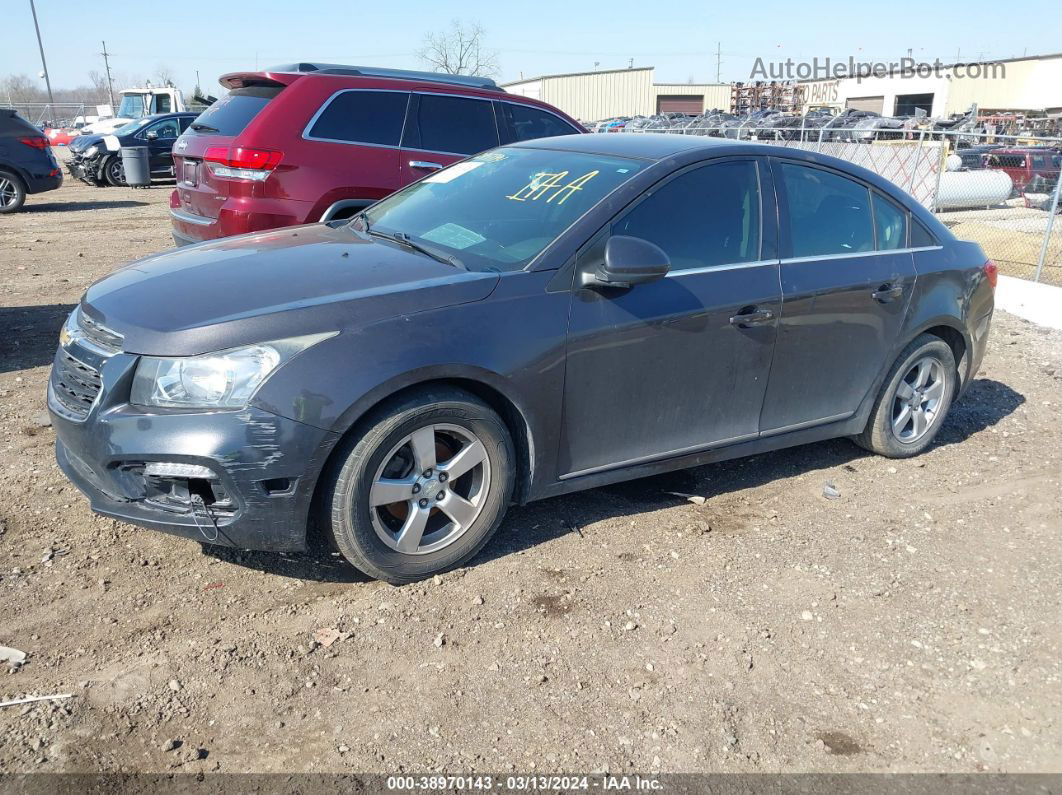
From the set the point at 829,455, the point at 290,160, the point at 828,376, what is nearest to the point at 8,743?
the point at 828,376

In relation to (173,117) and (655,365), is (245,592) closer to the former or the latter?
(655,365)

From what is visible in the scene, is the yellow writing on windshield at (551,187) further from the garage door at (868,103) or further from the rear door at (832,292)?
the garage door at (868,103)

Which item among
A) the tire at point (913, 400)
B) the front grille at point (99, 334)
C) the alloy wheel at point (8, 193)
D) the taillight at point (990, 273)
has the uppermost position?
the front grille at point (99, 334)

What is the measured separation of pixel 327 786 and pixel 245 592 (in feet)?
3.72

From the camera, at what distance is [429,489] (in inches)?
135

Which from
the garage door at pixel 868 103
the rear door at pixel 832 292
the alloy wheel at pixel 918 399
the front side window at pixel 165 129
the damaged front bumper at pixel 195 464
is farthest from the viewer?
the garage door at pixel 868 103

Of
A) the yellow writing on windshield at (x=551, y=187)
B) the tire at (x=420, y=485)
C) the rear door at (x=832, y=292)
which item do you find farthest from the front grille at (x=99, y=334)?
the rear door at (x=832, y=292)

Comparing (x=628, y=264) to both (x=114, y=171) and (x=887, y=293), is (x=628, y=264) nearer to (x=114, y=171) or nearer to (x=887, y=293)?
(x=887, y=293)

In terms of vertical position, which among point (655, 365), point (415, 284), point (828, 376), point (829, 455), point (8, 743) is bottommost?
point (829, 455)

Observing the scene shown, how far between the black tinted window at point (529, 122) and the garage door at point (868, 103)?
50363mm

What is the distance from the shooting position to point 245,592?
11.3 feet

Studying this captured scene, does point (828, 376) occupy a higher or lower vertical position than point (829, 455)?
higher

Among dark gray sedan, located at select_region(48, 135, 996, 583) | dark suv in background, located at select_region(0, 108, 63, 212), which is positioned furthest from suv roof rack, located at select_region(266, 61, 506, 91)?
dark suv in background, located at select_region(0, 108, 63, 212)

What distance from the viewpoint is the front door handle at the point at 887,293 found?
454cm
